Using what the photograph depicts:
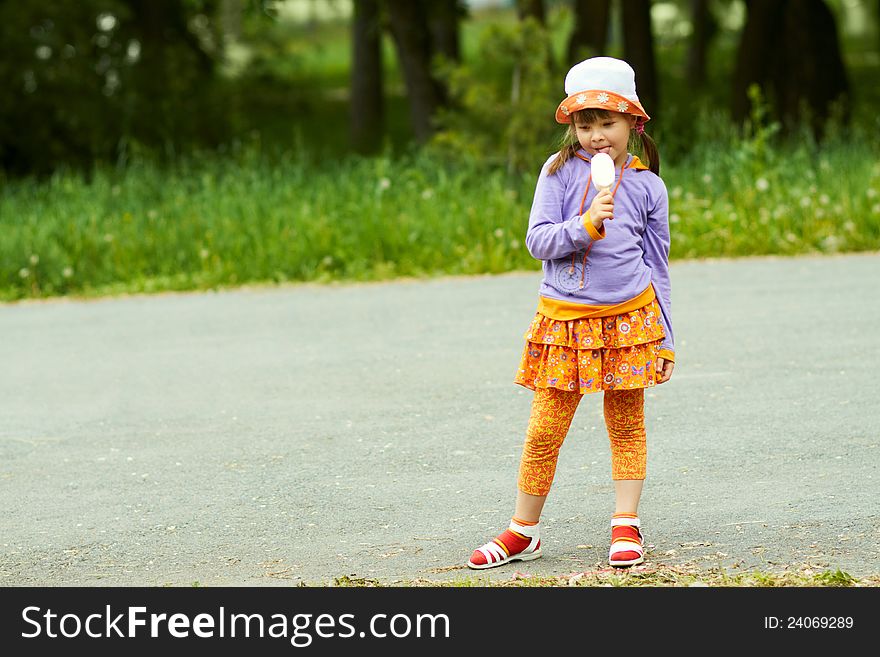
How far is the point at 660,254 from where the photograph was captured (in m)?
4.36

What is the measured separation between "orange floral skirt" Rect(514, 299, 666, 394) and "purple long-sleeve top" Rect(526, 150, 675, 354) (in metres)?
0.06

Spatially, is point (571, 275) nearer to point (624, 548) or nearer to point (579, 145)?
point (579, 145)

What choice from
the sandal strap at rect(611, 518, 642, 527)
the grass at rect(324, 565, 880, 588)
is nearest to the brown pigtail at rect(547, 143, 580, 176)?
the sandal strap at rect(611, 518, 642, 527)

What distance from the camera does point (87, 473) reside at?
5977 mm

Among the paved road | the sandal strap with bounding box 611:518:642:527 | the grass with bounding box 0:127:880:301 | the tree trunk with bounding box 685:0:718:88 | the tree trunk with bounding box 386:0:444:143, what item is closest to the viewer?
the sandal strap with bounding box 611:518:642:527

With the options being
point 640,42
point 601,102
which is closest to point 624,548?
point 601,102

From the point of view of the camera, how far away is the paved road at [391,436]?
4.69m

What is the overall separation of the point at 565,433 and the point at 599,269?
0.52m

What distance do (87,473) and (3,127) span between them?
12.2m

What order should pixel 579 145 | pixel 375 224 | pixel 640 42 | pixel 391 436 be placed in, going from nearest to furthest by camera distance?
pixel 579 145 < pixel 391 436 < pixel 375 224 < pixel 640 42

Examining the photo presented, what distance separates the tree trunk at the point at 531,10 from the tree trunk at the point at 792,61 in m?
3.59

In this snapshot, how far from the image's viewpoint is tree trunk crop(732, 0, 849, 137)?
18047 millimetres

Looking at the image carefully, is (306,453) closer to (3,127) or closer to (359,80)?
(3,127)

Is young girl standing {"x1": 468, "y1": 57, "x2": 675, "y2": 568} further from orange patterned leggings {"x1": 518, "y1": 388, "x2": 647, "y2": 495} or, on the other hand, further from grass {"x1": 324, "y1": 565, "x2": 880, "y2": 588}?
grass {"x1": 324, "y1": 565, "x2": 880, "y2": 588}
